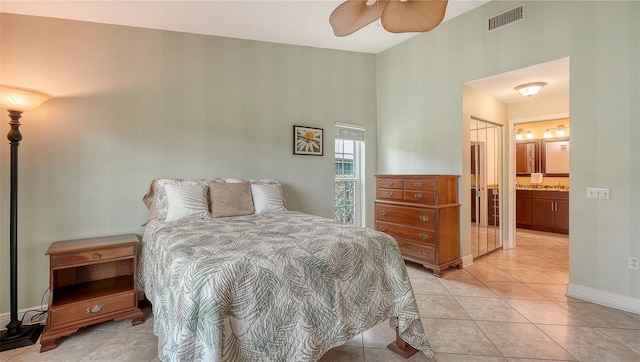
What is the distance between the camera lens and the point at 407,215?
356 centimetres

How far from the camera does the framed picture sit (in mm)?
3713

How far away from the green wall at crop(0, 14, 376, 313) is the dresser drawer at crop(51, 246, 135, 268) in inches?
20.0

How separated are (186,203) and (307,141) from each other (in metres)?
1.80

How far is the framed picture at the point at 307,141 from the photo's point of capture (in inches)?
146

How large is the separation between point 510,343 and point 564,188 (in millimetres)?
5214

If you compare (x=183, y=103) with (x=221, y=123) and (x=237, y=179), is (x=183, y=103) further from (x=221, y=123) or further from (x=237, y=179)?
(x=237, y=179)

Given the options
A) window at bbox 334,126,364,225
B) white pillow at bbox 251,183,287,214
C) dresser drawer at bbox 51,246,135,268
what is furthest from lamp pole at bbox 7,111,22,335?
window at bbox 334,126,364,225

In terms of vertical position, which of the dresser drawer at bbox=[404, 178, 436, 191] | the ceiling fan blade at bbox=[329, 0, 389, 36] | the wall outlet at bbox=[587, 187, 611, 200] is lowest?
the wall outlet at bbox=[587, 187, 611, 200]

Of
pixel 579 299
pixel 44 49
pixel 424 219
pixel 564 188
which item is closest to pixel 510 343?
pixel 579 299

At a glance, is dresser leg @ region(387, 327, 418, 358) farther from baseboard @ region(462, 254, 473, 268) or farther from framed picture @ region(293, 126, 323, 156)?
framed picture @ region(293, 126, 323, 156)

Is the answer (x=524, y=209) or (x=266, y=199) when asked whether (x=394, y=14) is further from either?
(x=524, y=209)

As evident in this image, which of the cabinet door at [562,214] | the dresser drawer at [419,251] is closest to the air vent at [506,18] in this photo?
the dresser drawer at [419,251]

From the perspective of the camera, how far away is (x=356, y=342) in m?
2.01

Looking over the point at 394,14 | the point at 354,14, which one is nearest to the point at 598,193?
the point at 394,14
